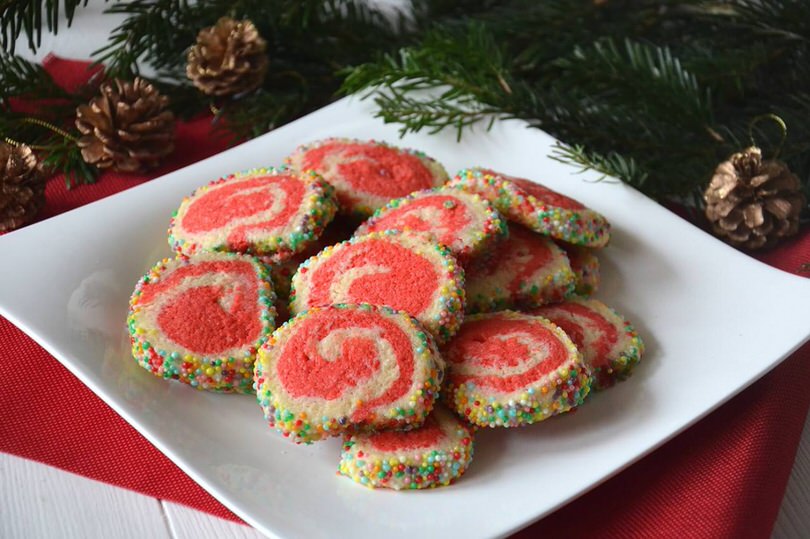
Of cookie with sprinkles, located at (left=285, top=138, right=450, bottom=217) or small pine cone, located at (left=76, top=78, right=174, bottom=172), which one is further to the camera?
small pine cone, located at (left=76, top=78, right=174, bottom=172)

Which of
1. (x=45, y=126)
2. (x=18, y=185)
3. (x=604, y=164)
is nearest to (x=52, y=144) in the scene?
(x=45, y=126)

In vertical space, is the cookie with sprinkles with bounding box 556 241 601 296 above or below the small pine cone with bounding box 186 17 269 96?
below

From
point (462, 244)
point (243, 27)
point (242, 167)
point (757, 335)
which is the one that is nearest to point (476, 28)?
point (243, 27)

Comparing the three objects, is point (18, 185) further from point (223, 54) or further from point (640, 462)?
point (640, 462)

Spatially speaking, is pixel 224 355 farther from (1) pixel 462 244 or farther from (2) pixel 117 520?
(1) pixel 462 244

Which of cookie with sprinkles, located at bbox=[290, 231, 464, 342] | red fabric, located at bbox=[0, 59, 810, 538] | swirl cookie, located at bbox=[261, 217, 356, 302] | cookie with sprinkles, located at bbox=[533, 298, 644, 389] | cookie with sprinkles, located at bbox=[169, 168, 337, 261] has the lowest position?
red fabric, located at bbox=[0, 59, 810, 538]

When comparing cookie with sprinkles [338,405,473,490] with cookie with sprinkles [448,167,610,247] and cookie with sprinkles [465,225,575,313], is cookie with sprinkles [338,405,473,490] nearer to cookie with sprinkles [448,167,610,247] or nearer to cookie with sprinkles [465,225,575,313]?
cookie with sprinkles [465,225,575,313]

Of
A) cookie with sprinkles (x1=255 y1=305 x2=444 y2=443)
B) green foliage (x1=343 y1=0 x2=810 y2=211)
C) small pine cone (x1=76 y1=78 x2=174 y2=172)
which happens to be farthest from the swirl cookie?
small pine cone (x1=76 y1=78 x2=174 y2=172)

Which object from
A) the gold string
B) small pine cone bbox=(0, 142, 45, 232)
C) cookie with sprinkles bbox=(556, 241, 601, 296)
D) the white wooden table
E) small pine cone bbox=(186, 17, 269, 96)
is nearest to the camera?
the white wooden table
